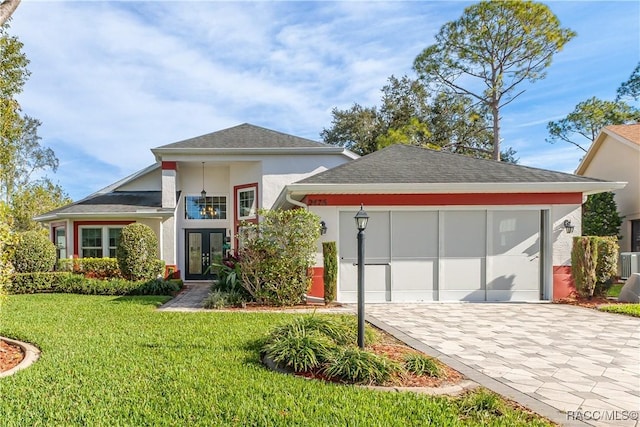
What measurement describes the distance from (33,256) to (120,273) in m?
2.65

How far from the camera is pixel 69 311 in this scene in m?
8.37

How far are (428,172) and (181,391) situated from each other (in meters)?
8.29

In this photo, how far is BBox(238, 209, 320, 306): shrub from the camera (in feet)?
29.7

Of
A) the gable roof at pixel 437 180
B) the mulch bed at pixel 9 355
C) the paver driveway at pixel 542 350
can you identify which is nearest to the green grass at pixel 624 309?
the paver driveway at pixel 542 350

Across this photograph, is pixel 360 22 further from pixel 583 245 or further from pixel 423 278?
pixel 583 245

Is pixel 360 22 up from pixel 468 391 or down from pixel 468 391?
up

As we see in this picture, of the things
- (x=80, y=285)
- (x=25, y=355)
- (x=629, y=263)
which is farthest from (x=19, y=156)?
(x=629, y=263)

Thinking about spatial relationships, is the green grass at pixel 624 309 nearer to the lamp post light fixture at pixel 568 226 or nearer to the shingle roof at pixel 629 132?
the lamp post light fixture at pixel 568 226

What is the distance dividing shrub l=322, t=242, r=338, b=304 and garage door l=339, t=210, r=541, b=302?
19.4 inches

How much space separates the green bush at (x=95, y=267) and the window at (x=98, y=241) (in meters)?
0.92

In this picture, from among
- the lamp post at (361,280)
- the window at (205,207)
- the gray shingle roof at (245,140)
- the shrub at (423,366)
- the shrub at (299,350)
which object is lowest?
the shrub at (423,366)

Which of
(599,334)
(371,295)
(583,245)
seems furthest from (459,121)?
(599,334)

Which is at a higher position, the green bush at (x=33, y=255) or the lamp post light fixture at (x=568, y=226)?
the lamp post light fixture at (x=568, y=226)

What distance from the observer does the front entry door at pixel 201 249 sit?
1606cm
